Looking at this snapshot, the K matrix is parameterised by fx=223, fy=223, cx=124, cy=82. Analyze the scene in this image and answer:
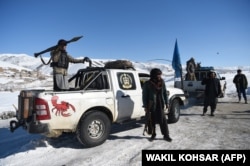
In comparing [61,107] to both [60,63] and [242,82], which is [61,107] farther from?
[242,82]

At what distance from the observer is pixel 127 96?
617 cm

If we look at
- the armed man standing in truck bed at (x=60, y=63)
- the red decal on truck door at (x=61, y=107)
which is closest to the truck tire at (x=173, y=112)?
the armed man standing in truck bed at (x=60, y=63)

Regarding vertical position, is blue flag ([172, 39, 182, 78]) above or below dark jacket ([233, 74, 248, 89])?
above

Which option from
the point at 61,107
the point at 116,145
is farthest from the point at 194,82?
the point at 61,107

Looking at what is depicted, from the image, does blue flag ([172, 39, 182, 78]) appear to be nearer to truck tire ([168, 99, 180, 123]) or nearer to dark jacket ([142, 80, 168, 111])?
truck tire ([168, 99, 180, 123])

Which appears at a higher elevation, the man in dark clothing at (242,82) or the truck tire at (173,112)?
the man in dark clothing at (242,82)

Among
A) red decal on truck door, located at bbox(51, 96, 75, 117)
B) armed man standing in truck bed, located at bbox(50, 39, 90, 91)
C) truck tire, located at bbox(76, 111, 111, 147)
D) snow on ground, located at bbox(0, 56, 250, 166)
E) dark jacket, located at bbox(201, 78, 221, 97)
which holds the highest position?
armed man standing in truck bed, located at bbox(50, 39, 90, 91)

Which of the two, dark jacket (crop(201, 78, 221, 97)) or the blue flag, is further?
the blue flag

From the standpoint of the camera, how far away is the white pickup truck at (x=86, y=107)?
4.64m

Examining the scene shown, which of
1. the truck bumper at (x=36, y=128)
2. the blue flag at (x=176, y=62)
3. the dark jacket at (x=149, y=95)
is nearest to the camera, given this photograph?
the truck bumper at (x=36, y=128)

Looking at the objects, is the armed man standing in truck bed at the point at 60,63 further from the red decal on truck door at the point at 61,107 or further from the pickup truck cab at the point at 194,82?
the pickup truck cab at the point at 194,82

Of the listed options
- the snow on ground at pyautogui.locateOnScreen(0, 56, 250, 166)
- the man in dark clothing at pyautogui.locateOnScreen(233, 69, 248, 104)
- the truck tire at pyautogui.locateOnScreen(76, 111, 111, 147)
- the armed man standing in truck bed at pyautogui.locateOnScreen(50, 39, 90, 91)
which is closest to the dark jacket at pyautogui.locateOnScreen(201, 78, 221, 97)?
the snow on ground at pyautogui.locateOnScreen(0, 56, 250, 166)

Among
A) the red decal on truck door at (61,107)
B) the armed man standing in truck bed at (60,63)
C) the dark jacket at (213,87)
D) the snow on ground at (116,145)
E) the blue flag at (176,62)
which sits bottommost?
the snow on ground at (116,145)

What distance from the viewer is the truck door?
5.99 metres
